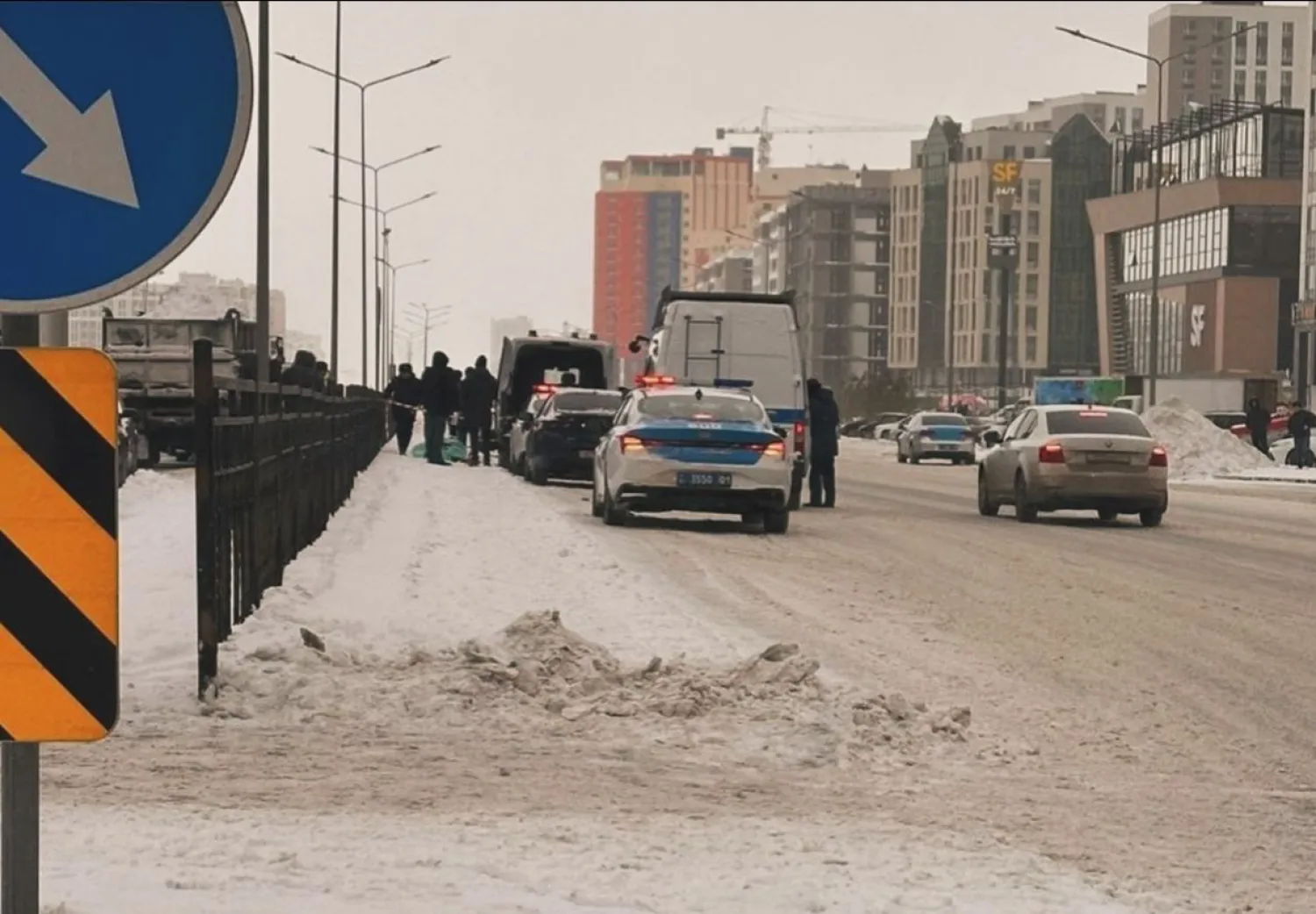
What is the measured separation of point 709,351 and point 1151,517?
648 cm

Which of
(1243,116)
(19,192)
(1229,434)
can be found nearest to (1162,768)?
(19,192)

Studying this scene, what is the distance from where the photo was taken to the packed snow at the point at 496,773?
22.3 feet

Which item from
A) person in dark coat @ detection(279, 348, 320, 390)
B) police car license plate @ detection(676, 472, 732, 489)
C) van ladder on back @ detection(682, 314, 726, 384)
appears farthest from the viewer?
van ladder on back @ detection(682, 314, 726, 384)

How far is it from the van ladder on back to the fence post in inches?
858

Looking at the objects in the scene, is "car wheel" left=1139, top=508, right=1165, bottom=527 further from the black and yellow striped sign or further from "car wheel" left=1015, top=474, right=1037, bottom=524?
the black and yellow striped sign

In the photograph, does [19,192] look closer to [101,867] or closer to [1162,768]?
[101,867]

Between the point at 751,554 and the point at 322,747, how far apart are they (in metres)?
12.8

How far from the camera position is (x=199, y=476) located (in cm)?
1088

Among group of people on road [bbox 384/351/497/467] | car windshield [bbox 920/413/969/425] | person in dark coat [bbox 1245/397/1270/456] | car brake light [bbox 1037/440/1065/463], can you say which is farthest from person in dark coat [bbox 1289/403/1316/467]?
car brake light [bbox 1037/440/1065/463]

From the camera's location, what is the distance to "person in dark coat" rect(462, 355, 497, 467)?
143ft

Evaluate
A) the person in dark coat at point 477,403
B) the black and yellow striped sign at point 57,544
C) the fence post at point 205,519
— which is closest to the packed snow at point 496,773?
the fence post at point 205,519

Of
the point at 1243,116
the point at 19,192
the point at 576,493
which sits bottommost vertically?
the point at 576,493

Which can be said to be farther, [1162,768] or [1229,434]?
[1229,434]

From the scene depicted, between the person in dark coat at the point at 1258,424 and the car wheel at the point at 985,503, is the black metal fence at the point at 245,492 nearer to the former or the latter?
the car wheel at the point at 985,503
